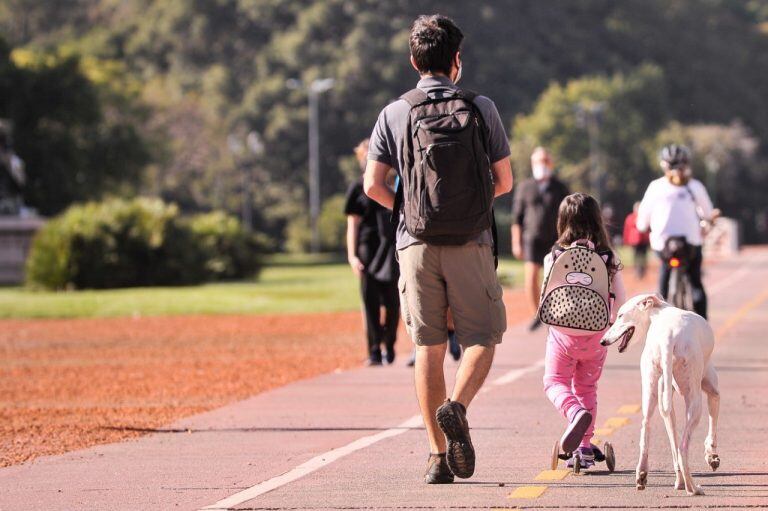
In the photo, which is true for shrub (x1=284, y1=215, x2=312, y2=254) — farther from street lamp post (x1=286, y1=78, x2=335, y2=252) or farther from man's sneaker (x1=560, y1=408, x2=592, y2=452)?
man's sneaker (x1=560, y1=408, x2=592, y2=452)

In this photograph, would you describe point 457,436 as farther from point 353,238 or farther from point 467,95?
point 353,238

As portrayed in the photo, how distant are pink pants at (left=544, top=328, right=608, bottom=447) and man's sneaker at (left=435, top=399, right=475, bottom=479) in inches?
32.9

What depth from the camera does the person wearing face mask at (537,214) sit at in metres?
18.0

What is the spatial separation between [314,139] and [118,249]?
38.6 meters

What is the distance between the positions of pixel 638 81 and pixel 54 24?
1263 inches

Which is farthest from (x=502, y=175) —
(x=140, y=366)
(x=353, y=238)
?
(x=140, y=366)

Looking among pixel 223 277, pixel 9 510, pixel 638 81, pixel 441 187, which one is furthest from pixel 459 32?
pixel 638 81

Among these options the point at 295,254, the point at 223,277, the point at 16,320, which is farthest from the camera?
the point at 295,254

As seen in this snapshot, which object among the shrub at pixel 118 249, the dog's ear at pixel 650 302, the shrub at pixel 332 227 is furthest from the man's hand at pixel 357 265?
the shrub at pixel 332 227

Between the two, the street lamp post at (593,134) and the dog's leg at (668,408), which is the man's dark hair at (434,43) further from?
the street lamp post at (593,134)

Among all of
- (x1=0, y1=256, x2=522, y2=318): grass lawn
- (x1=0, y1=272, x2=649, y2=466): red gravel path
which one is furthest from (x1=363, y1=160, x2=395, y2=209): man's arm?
(x1=0, y1=256, x2=522, y2=318): grass lawn

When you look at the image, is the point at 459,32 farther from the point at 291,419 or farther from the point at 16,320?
the point at 16,320

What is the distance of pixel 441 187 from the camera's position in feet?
24.5

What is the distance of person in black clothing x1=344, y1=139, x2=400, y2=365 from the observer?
46.9 feet
